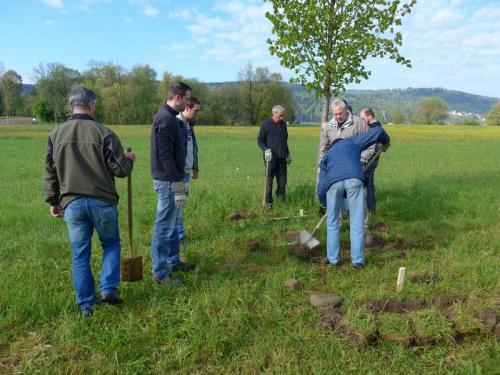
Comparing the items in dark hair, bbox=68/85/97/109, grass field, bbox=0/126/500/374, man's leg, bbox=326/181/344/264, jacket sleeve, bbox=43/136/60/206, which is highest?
dark hair, bbox=68/85/97/109

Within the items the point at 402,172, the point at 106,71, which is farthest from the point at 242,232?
the point at 106,71

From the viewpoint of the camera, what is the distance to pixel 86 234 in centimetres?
371

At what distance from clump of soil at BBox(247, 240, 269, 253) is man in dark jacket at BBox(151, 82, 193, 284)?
4.79 ft

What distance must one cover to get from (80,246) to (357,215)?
10.9 feet

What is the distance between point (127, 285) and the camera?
4367 millimetres

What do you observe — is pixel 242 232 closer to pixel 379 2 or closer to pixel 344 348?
pixel 344 348

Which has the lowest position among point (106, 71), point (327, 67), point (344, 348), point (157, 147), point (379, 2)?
point (344, 348)

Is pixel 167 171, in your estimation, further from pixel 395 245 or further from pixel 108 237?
pixel 395 245

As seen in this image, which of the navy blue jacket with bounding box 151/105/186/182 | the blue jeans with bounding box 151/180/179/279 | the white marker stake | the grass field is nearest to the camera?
the grass field

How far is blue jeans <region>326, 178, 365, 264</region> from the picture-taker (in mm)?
4945

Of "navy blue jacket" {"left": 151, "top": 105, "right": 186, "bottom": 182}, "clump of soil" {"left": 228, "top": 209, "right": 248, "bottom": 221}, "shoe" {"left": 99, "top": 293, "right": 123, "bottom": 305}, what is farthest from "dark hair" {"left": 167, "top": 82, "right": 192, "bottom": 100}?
"clump of soil" {"left": 228, "top": 209, "right": 248, "bottom": 221}

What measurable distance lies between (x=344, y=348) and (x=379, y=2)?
641cm

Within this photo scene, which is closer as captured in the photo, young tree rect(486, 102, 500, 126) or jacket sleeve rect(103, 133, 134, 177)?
jacket sleeve rect(103, 133, 134, 177)

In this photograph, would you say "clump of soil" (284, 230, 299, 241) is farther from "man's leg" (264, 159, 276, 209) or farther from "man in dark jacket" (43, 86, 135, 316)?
"man in dark jacket" (43, 86, 135, 316)
